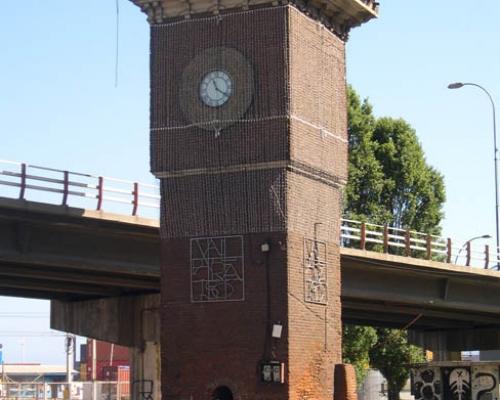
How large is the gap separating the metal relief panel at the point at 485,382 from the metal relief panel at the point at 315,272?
37.9 ft

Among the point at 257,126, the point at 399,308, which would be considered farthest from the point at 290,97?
the point at 399,308

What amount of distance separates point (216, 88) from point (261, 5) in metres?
2.59

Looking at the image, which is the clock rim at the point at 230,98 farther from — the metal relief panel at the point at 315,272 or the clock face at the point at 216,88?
the metal relief panel at the point at 315,272

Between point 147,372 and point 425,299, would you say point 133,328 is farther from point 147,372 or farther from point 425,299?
point 425,299

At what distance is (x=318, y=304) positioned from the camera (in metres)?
31.8

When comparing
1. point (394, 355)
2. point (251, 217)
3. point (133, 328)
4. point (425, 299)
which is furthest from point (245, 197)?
point (394, 355)

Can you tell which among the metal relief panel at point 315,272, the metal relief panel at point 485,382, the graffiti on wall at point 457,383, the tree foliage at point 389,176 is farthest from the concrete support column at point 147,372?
the tree foliage at point 389,176

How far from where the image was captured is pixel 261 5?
31.6 metres

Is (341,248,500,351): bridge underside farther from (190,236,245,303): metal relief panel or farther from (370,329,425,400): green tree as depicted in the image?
(190,236,245,303): metal relief panel

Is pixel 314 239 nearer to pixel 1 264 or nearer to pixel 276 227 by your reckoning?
pixel 276 227

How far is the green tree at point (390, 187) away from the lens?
222 feet

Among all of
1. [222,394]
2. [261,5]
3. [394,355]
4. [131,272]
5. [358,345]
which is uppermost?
[261,5]

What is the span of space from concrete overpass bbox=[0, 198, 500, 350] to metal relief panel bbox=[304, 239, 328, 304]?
762cm

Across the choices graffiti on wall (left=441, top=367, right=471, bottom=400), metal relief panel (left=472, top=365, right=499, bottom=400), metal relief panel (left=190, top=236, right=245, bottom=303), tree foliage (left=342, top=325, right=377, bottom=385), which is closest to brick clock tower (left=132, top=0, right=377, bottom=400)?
metal relief panel (left=190, top=236, right=245, bottom=303)
